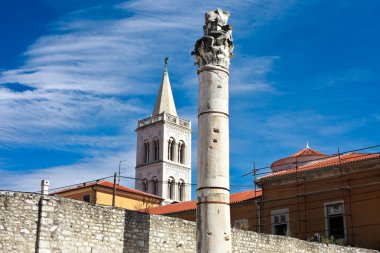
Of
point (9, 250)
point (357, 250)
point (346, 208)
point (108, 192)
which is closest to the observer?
point (9, 250)

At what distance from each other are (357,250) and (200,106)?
10839 mm

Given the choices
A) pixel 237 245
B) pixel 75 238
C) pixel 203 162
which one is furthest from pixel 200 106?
pixel 237 245

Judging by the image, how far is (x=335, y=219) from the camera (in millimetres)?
25562

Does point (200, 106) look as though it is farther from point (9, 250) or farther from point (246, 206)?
point (246, 206)

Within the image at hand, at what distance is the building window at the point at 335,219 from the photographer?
25.3 m

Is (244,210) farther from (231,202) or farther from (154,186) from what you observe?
(154,186)

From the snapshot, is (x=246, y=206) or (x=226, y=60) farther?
(x=246, y=206)

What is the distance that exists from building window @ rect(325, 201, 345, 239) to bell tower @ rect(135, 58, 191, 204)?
51627mm

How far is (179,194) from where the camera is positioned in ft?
261

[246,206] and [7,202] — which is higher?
[246,206]

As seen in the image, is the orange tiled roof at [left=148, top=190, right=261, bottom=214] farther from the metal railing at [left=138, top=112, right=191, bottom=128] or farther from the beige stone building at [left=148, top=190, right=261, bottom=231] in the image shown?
the metal railing at [left=138, top=112, right=191, bottom=128]

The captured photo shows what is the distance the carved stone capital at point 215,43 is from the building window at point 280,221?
50.0ft

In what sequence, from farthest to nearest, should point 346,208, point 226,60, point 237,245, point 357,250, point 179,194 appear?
1. point 179,194
2. point 346,208
3. point 357,250
4. point 237,245
5. point 226,60

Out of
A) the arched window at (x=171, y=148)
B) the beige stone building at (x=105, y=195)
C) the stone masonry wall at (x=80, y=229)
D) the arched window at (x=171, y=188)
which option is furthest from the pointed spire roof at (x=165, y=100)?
the stone masonry wall at (x=80, y=229)
